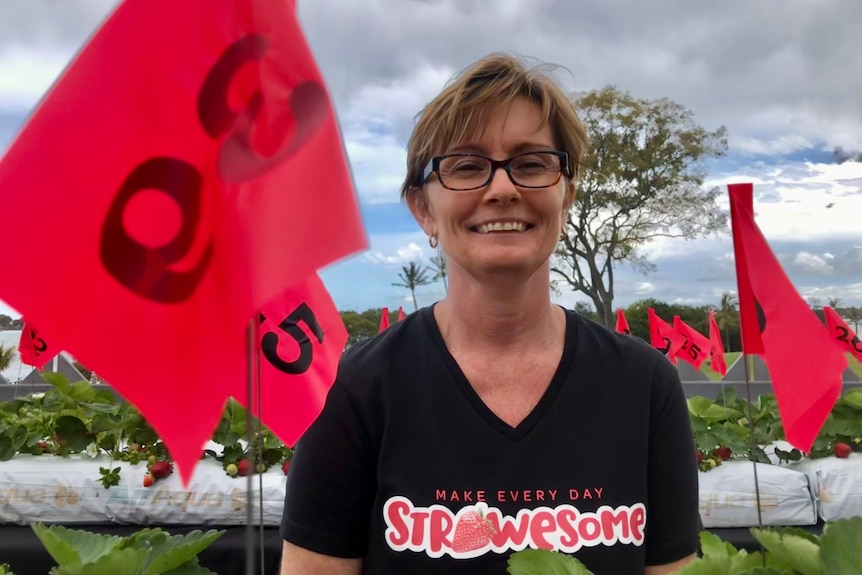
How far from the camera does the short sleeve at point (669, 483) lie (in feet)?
4.02

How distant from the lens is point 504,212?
1.16m

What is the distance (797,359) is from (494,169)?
1075 millimetres

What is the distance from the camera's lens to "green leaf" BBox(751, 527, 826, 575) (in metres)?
0.83

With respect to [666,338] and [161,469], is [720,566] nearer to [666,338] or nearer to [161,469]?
[161,469]

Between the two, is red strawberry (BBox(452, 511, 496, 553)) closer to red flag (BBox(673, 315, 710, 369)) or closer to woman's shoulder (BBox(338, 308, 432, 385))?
woman's shoulder (BBox(338, 308, 432, 385))

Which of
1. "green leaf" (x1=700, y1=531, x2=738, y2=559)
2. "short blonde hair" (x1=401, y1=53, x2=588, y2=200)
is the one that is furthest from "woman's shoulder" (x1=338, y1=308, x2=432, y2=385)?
"green leaf" (x1=700, y1=531, x2=738, y2=559)

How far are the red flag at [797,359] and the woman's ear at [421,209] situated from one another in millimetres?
828

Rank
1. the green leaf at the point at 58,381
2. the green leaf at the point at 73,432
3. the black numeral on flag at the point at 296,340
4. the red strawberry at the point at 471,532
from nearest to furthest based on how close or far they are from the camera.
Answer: the red strawberry at the point at 471,532 → the black numeral on flag at the point at 296,340 → the green leaf at the point at 73,432 → the green leaf at the point at 58,381

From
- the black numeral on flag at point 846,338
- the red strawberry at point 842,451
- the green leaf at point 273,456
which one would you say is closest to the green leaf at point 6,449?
the green leaf at point 273,456

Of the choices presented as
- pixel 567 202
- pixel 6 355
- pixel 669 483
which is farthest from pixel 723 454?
pixel 6 355

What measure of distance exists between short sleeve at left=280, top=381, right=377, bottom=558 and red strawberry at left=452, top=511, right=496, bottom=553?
161mm

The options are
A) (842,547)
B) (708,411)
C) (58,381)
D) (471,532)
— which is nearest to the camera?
(842,547)

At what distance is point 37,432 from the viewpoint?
3480 millimetres

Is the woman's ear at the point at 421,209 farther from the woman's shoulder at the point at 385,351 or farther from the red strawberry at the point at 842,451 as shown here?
the red strawberry at the point at 842,451
